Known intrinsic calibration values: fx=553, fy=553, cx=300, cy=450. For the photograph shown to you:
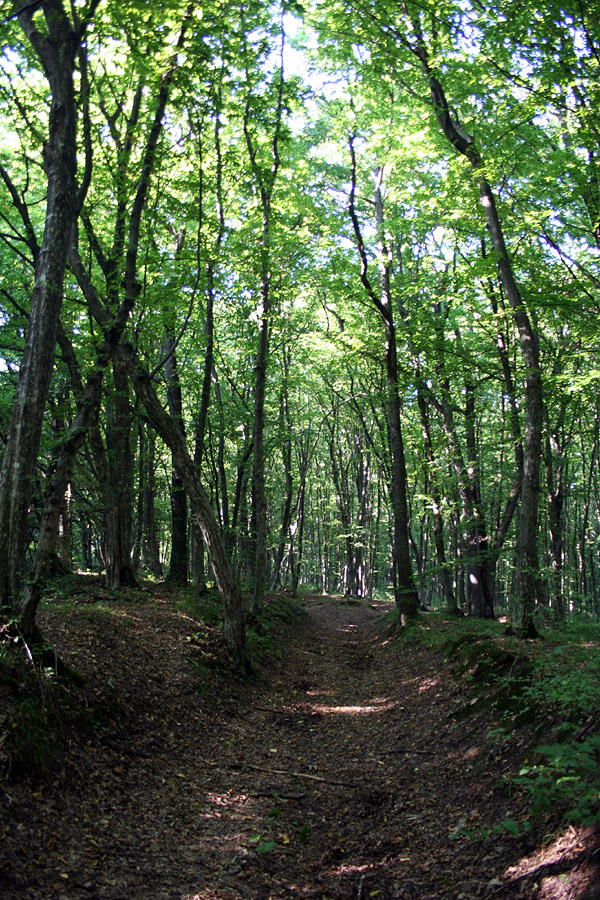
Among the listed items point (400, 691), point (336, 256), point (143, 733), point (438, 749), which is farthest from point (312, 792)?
point (336, 256)

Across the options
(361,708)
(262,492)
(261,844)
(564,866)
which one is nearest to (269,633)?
(262,492)

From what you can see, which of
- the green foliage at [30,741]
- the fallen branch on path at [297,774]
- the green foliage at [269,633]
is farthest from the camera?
the green foliage at [269,633]

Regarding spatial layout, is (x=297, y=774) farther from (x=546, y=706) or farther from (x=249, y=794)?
(x=546, y=706)

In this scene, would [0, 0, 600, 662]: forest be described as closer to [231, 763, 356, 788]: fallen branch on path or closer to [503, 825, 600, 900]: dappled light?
[231, 763, 356, 788]: fallen branch on path

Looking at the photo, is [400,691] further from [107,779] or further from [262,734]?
[107,779]

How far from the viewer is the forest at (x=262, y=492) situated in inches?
167

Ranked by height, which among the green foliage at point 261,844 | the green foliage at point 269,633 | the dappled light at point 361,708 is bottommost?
the dappled light at point 361,708

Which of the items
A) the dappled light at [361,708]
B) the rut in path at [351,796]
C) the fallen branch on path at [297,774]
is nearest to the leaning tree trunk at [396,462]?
the rut in path at [351,796]

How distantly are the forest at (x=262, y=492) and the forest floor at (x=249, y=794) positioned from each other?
3cm

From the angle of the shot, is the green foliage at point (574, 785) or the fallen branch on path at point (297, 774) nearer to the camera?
the green foliage at point (574, 785)

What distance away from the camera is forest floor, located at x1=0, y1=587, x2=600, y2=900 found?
3682 mm

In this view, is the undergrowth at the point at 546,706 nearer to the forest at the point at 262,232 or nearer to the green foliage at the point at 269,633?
the forest at the point at 262,232

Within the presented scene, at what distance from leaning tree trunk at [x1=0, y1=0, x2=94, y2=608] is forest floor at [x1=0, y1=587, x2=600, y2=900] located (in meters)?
1.68

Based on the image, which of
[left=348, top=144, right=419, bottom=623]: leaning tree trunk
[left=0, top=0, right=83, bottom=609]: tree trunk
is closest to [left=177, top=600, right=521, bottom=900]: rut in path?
[left=0, top=0, right=83, bottom=609]: tree trunk
